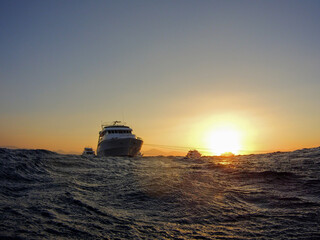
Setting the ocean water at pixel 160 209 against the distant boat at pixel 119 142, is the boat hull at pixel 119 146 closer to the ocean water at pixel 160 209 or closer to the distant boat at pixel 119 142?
the distant boat at pixel 119 142

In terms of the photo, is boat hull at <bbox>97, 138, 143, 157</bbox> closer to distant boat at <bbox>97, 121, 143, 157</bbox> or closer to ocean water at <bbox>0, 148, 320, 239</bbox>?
distant boat at <bbox>97, 121, 143, 157</bbox>

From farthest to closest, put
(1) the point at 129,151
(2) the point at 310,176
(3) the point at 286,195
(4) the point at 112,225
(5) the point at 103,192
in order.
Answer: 1. (1) the point at 129,151
2. (2) the point at 310,176
3. (5) the point at 103,192
4. (3) the point at 286,195
5. (4) the point at 112,225

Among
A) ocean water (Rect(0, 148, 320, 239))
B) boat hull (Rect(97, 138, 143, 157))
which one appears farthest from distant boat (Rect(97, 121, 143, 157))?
ocean water (Rect(0, 148, 320, 239))

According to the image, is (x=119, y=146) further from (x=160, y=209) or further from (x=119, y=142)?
(x=160, y=209)

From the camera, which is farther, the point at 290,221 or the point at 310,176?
the point at 310,176

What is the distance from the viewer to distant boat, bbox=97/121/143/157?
39250mm

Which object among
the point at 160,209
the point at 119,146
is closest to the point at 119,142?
the point at 119,146

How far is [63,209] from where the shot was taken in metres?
4.89

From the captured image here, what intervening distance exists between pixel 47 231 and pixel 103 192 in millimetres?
3423

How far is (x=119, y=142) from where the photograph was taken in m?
39.2

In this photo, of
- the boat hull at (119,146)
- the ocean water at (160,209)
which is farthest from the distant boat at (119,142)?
the ocean water at (160,209)

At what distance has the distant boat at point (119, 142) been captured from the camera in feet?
129

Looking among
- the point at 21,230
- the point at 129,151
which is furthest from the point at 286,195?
the point at 129,151

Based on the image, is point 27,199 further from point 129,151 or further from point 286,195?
point 129,151
